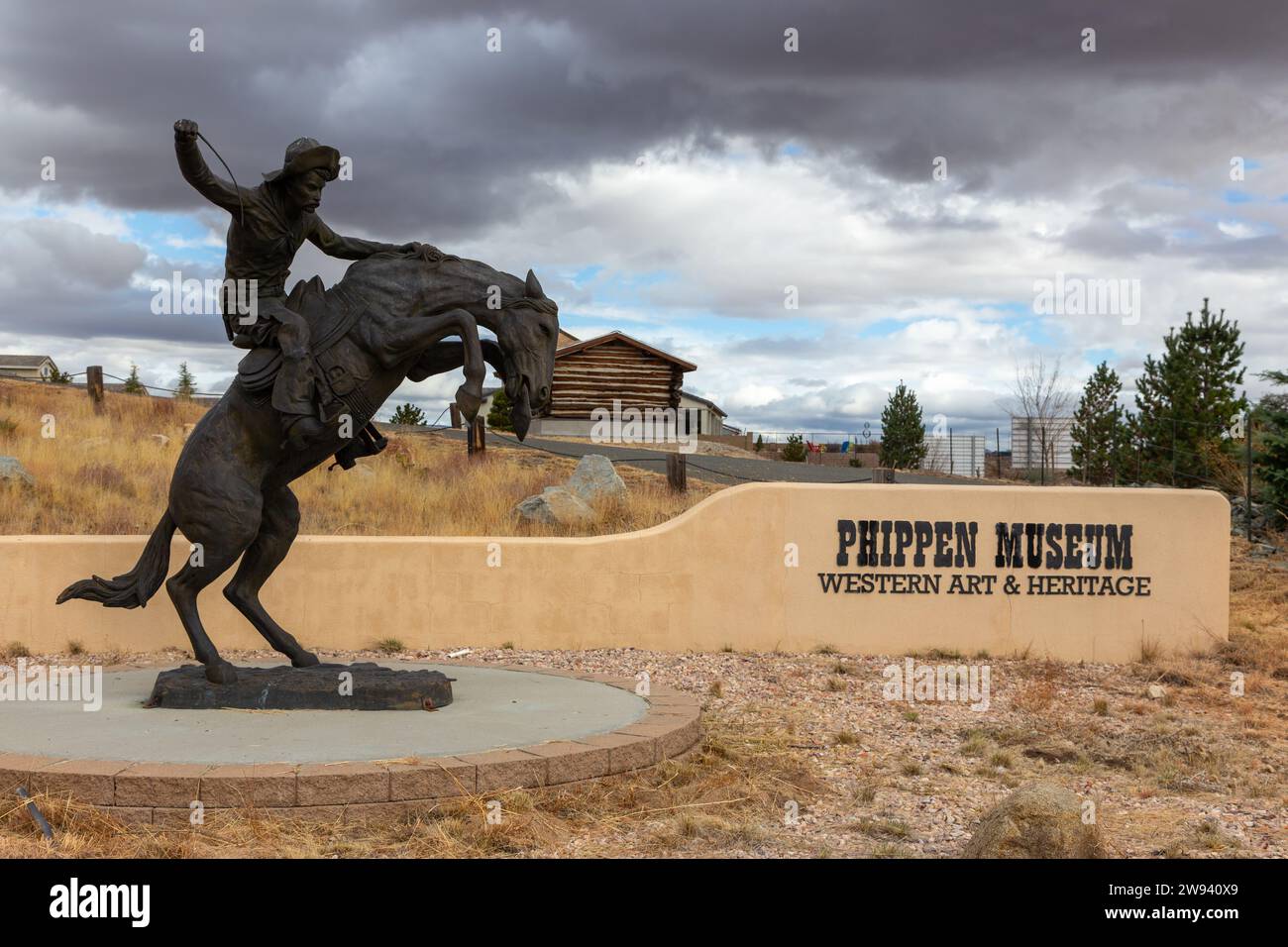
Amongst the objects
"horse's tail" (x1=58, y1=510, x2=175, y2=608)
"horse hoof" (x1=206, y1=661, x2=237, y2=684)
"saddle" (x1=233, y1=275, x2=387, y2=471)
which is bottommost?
"horse hoof" (x1=206, y1=661, x2=237, y2=684)

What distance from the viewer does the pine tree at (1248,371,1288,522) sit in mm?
17266

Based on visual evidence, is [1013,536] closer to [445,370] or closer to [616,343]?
[445,370]

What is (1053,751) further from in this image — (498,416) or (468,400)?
(498,416)

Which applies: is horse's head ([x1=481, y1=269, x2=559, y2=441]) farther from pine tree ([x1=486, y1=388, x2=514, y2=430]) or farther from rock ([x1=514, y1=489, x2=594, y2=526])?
pine tree ([x1=486, y1=388, x2=514, y2=430])

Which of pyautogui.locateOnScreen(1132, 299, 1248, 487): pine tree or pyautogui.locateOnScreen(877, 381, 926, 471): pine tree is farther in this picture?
pyautogui.locateOnScreen(877, 381, 926, 471): pine tree

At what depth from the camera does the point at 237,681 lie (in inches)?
279

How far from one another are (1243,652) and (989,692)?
329 centimetres

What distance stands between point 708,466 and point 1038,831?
18.8 metres

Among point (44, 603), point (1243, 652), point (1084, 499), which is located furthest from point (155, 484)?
point (1243, 652)

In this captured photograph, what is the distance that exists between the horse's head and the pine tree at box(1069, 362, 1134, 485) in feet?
70.7

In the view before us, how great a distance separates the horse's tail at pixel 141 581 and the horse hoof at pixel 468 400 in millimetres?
2215

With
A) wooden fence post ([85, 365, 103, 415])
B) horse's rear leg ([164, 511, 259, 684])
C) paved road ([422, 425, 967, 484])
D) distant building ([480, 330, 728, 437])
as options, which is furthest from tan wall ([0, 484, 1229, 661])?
distant building ([480, 330, 728, 437])

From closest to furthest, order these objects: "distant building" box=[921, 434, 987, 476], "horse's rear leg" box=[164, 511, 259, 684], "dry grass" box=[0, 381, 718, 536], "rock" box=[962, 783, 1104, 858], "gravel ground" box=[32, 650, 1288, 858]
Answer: "rock" box=[962, 783, 1104, 858] < "gravel ground" box=[32, 650, 1288, 858] < "horse's rear leg" box=[164, 511, 259, 684] < "dry grass" box=[0, 381, 718, 536] < "distant building" box=[921, 434, 987, 476]

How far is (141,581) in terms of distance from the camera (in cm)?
738
